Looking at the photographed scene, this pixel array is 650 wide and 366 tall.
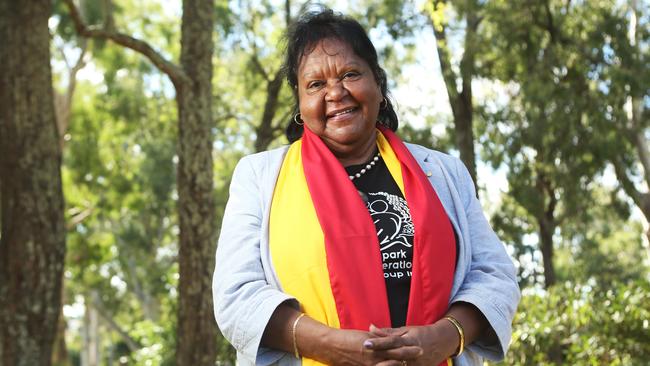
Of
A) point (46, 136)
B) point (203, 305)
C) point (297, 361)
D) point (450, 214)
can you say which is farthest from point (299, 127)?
point (203, 305)

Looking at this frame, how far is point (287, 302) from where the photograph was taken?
2504 mm

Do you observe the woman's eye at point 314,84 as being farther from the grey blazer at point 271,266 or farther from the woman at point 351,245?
the grey blazer at point 271,266

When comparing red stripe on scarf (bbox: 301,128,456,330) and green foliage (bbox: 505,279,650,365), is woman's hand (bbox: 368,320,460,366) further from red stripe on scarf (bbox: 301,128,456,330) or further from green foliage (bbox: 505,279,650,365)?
green foliage (bbox: 505,279,650,365)

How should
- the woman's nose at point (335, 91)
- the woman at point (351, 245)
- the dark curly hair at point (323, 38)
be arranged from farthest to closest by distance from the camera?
the dark curly hair at point (323, 38) < the woman's nose at point (335, 91) < the woman at point (351, 245)

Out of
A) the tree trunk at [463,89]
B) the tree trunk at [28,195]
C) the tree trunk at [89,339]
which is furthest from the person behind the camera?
the tree trunk at [89,339]

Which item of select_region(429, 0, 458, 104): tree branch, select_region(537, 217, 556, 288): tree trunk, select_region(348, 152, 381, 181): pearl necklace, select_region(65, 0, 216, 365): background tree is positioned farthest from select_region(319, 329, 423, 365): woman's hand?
select_region(537, 217, 556, 288): tree trunk

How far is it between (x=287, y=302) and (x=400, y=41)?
13.2m

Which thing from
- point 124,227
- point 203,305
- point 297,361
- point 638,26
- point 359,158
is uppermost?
point 638,26

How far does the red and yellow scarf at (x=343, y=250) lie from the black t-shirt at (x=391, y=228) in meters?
0.05

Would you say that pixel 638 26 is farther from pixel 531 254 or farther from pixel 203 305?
pixel 203 305

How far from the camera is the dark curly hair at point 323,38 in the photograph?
2.90 metres

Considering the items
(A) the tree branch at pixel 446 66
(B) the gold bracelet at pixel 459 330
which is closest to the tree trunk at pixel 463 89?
(A) the tree branch at pixel 446 66

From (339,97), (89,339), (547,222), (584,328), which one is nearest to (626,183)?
(547,222)

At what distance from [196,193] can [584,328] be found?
157 inches
